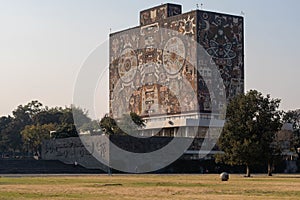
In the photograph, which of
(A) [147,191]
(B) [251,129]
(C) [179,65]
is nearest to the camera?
(A) [147,191]

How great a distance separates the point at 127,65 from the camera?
341 ft

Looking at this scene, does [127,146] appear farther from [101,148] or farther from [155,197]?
[155,197]

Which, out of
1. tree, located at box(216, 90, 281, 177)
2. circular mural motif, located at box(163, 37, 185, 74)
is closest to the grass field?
tree, located at box(216, 90, 281, 177)

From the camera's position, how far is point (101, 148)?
72.2 m

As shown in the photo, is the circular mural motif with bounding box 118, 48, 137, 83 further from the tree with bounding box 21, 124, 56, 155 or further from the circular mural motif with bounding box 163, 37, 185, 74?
the tree with bounding box 21, 124, 56, 155

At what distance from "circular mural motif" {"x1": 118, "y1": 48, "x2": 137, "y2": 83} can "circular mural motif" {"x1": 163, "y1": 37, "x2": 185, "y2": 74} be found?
A: 701 centimetres

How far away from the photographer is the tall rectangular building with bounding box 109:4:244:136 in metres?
93.8

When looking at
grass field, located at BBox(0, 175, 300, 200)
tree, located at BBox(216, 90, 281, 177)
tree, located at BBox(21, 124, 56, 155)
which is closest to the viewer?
grass field, located at BBox(0, 175, 300, 200)

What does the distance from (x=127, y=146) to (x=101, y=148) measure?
293 cm

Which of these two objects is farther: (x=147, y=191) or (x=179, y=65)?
(x=179, y=65)

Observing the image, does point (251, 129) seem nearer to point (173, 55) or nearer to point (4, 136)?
point (173, 55)

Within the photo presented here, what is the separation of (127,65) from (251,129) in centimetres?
4888

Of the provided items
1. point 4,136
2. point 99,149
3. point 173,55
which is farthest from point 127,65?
point 99,149

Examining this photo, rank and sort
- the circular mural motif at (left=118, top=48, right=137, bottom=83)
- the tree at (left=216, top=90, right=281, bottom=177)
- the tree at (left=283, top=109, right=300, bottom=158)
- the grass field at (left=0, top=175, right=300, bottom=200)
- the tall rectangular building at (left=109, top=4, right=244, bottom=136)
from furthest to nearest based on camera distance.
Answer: the circular mural motif at (left=118, top=48, right=137, bottom=83) → the tall rectangular building at (left=109, top=4, right=244, bottom=136) → the tree at (left=283, top=109, right=300, bottom=158) → the tree at (left=216, top=90, right=281, bottom=177) → the grass field at (left=0, top=175, right=300, bottom=200)
